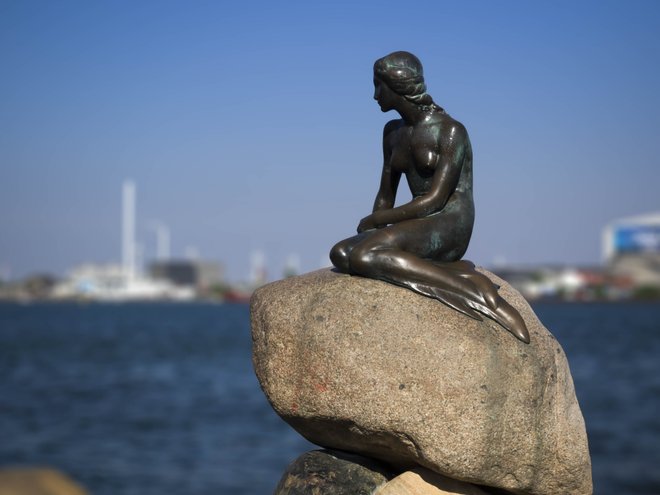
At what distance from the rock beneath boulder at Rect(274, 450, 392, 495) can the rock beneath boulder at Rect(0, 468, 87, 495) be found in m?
6.19

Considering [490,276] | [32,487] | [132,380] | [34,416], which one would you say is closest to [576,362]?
[132,380]

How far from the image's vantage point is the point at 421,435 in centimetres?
604

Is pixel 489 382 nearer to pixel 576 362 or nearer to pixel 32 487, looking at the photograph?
pixel 32 487

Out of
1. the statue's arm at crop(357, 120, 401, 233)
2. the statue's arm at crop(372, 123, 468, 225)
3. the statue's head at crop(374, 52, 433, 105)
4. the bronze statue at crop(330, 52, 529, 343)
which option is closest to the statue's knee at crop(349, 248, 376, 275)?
the bronze statue at crop(330, 52, 529, 343)

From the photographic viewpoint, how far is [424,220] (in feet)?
21.4

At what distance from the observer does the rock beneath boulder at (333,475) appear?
21.6ft

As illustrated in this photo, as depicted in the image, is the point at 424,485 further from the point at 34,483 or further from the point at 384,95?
the point at 34,483

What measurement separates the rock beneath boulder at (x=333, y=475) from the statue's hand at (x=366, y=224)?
162cm

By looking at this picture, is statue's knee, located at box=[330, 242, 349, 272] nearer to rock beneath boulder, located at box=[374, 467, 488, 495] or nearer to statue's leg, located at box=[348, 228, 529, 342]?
statue's leg, located at box=[348, 228, 529, 342]

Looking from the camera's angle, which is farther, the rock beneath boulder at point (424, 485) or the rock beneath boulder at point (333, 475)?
the rock beneath boulder at point (333, 475)

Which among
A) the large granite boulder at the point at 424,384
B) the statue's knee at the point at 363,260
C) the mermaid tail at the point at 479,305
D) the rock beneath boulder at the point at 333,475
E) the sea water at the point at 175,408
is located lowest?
the sea water at the point at 175,408

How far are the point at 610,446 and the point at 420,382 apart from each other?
577 inches

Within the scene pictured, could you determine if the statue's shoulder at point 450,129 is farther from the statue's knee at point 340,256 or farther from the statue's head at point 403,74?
the statue's knee at point 340,256

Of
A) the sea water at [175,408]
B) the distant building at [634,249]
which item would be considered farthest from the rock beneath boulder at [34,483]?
the distant building at [634,249]
